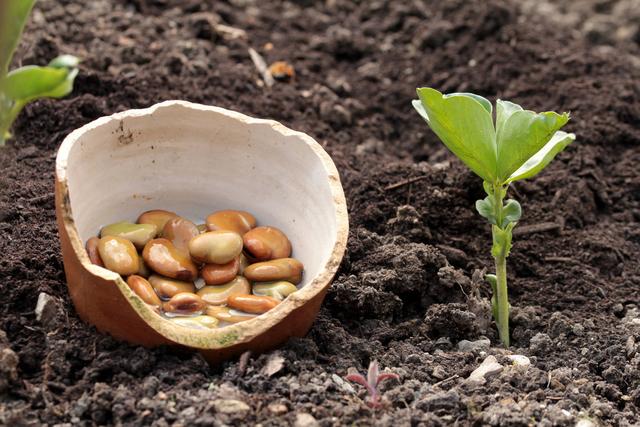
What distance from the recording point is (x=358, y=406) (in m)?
1.92

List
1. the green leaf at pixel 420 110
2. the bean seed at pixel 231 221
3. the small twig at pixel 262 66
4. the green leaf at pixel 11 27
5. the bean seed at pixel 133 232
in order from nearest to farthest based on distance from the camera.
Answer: the green leaf at pixel 11 27
the green leaf at pixel 420 110
the bean seed at pixel 133 232
the bean seed at pixel 231 221
the small twig at pixel 262 66

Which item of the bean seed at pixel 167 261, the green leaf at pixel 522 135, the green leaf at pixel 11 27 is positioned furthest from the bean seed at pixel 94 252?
the green leaf at pixel 522 135

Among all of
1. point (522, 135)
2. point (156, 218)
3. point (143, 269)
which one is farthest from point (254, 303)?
point (522, 135)

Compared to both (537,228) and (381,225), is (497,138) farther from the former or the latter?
(537,228)

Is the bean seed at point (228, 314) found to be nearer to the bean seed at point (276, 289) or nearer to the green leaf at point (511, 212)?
the bean seed at point (276, 289)

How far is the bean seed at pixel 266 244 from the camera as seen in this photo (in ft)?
7.44

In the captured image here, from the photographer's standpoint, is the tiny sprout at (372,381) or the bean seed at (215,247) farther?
the bean seed at (215,247)

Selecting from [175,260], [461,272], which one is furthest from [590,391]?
[175,260]

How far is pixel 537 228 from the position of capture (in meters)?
2.71

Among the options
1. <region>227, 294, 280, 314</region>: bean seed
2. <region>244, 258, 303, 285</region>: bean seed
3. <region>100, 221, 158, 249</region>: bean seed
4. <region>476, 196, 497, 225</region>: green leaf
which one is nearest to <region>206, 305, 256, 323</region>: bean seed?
<region>227, 294, 280, 314</region>: bean seed

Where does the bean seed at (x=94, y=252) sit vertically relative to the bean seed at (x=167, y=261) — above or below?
above

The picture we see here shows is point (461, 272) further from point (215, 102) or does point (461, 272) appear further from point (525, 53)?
point (525, 53)

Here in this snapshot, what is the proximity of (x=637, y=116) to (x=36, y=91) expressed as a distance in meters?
2.05

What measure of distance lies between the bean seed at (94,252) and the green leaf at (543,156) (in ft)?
2.75
